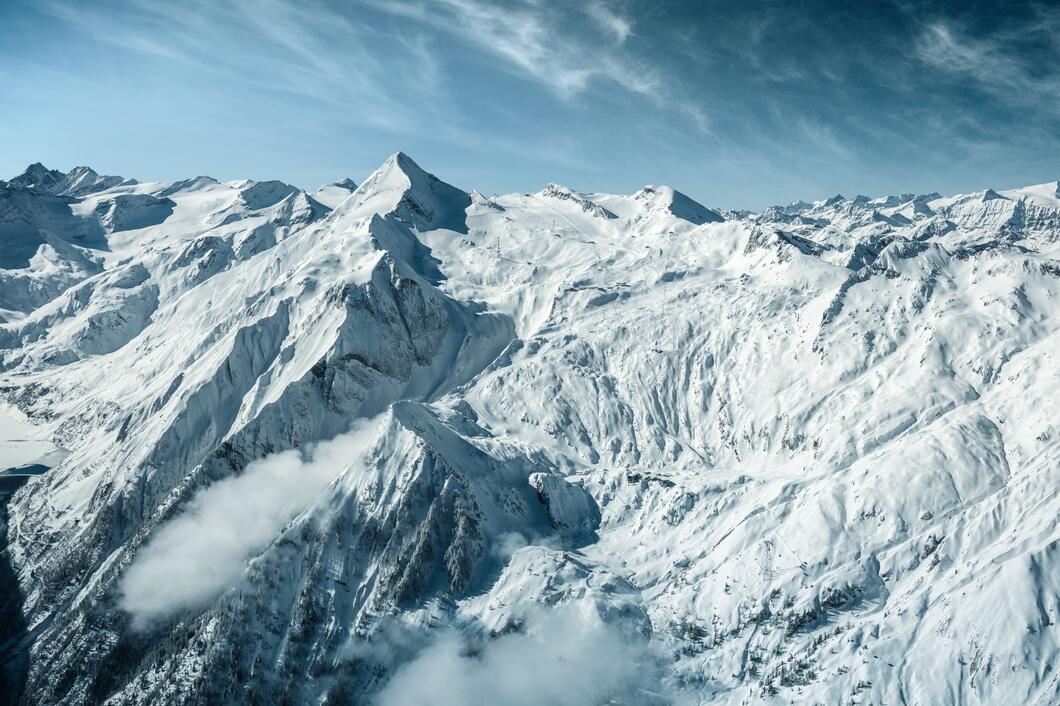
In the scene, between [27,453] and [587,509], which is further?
[27,453]

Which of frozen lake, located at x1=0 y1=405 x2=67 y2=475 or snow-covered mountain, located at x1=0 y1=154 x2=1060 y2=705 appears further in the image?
frozen lake, located at x1=0 y1=405 x2=67 y2=475

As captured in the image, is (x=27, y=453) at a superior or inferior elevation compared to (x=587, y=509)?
inferior

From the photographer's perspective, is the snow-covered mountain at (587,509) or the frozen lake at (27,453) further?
the frozen lake at (27,453)

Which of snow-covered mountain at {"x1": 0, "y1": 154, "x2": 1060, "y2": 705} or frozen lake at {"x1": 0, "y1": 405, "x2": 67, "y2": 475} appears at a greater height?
snow-covered mountain at {"x1": 0, "y1": 154, "x2": 1060, "y2": 705}

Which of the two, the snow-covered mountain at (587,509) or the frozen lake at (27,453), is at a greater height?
the snow-covered mountain at (587,509)

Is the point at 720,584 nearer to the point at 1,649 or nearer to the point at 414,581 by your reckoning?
the point at 414,581

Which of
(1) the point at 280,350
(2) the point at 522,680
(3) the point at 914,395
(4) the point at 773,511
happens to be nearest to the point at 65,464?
(1) the point at 280,350

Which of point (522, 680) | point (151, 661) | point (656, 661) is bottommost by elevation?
point (151, 661)

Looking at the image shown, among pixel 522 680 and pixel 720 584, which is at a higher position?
pixel 720 584
